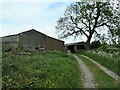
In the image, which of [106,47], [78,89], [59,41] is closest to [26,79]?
[78,89]

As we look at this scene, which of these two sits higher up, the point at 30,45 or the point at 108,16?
the point at 108,16

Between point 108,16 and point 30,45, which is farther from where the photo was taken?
point 108,16

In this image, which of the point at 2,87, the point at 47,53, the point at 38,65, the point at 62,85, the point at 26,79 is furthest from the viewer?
the point at 47,53

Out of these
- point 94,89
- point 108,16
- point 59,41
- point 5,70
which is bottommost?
point 94,89

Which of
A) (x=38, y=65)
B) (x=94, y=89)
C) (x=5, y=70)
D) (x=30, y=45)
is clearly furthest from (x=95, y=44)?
(x=5, y=70)

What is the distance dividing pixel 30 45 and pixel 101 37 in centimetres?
372

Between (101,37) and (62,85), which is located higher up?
(101,37)

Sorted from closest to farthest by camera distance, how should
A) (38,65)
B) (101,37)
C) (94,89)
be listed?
(94,89), (38,65), (101,37)

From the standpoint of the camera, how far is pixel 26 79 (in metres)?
6.15

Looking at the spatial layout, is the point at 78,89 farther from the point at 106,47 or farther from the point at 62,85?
the point at 106,47

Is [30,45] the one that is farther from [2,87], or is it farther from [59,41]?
[2,87]

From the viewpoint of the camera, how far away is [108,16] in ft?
42.2

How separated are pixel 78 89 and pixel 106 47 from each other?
269 inches

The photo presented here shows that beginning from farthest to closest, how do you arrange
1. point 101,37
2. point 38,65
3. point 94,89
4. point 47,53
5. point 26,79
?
point 101,37 → point 47,53 → point 38,65 → point 94,89 → point 26,79
